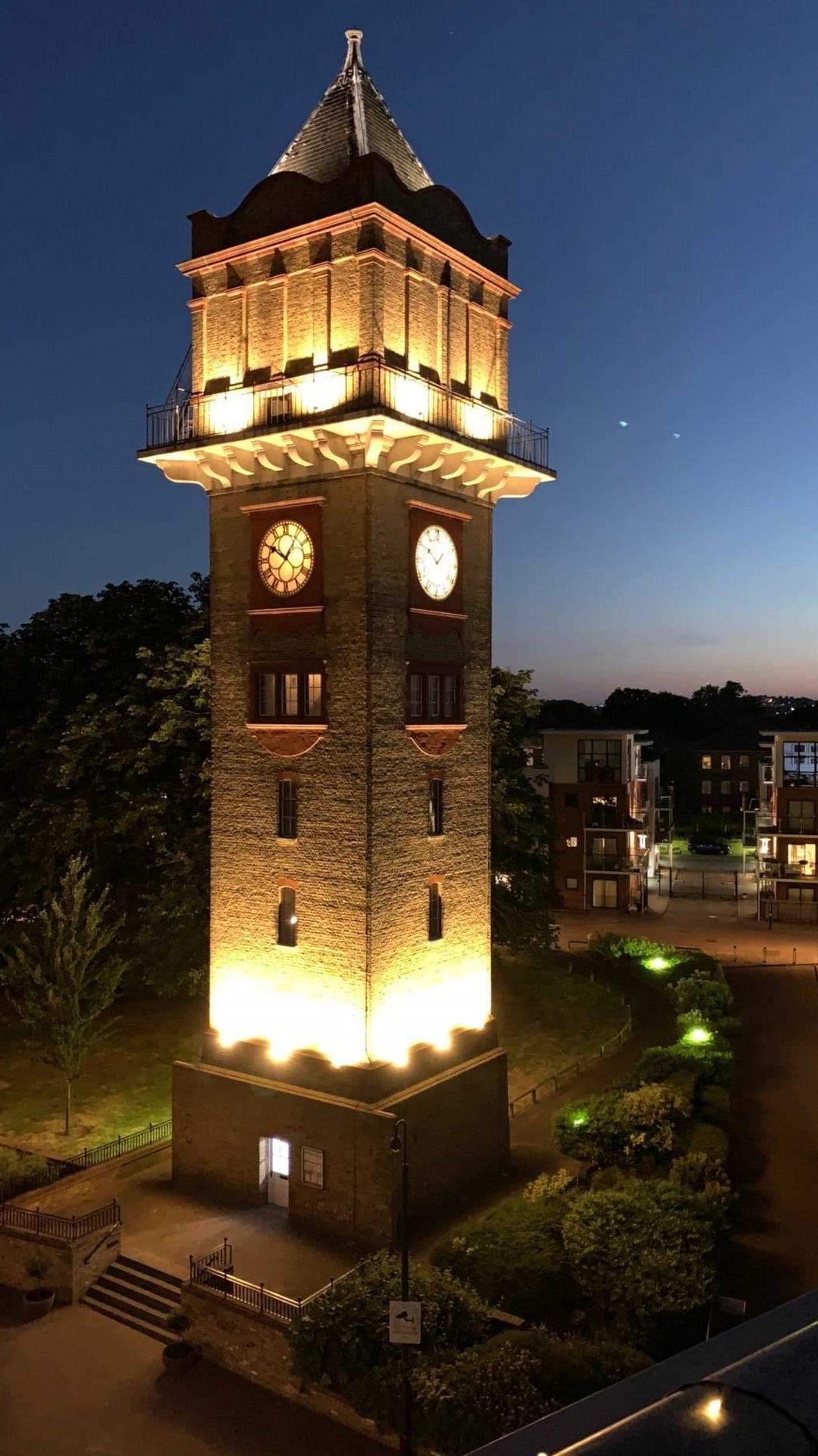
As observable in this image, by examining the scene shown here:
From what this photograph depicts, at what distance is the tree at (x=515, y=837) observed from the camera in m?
40.4

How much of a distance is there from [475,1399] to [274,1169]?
32.4 ft

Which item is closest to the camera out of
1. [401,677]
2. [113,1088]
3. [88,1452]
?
[88,1452]

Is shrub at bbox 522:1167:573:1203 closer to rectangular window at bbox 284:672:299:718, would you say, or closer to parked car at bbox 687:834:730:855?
rectangular window at bbox 284:672:299:718

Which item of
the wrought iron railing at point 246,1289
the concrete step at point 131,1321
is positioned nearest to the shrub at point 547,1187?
the wrought iron railing at point 246,1289

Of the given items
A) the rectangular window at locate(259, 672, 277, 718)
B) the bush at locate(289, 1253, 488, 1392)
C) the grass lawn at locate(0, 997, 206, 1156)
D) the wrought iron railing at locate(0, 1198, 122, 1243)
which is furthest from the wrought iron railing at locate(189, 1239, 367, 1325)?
the rectangular window at locate(259, 672, 277, 718)

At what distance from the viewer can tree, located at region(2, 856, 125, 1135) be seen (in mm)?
31969

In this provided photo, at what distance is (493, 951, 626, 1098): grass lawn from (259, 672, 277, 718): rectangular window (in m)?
16.1

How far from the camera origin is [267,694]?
2722cm

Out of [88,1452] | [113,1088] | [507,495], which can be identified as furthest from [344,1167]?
[507,495]

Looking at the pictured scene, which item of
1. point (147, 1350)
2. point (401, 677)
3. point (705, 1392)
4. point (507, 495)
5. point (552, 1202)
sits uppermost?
point (507, 495)

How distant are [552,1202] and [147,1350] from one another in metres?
9.24

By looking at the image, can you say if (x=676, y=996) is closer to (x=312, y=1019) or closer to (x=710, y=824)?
(x=312, y=1019)

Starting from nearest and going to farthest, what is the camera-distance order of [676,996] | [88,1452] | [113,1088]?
[88,1452], [113,1088], [676,996]

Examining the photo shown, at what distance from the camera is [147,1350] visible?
22016 millimetres
